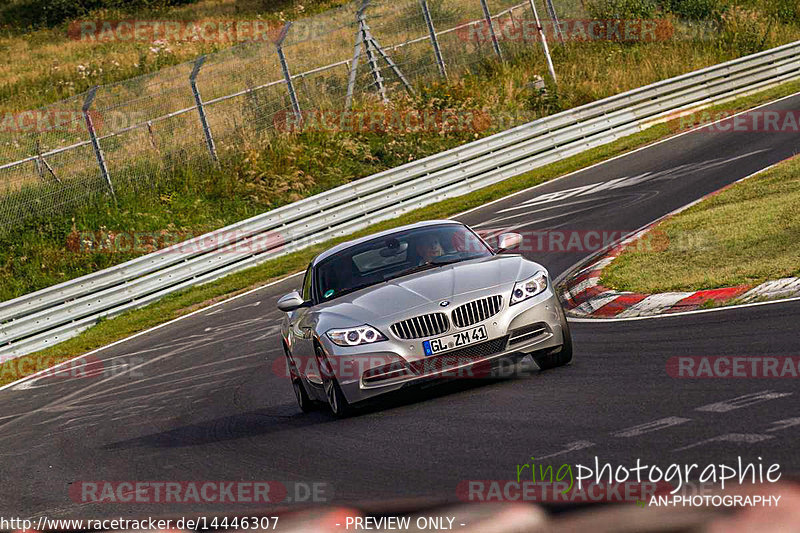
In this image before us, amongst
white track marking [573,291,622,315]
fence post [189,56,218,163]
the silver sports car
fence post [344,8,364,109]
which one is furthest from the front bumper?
fence post [344,8,364,109]

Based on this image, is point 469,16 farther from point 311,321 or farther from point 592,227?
point 311,321

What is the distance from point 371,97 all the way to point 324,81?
70.6 inches

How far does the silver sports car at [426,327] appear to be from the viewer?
7.85 metres

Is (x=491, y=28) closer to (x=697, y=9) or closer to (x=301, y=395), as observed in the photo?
(x=697, y=9)

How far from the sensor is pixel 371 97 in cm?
3244

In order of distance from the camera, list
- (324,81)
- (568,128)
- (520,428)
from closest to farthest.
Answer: (520,428)
(568,128)
(324,81)

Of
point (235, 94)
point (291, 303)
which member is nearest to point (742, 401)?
point (291, 303)

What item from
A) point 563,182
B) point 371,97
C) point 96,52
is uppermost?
point 96,52

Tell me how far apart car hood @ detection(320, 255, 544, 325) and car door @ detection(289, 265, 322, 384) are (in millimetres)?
229

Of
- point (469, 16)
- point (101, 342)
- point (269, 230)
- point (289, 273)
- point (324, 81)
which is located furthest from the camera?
point (469, 16)

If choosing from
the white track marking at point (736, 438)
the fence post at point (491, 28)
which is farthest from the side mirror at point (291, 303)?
the fence post at point (491, 28)

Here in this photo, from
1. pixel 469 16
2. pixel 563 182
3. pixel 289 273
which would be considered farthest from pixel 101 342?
pixel 469 16

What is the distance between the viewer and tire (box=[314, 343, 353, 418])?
8.13m

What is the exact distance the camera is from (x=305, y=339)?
29.1 ft
